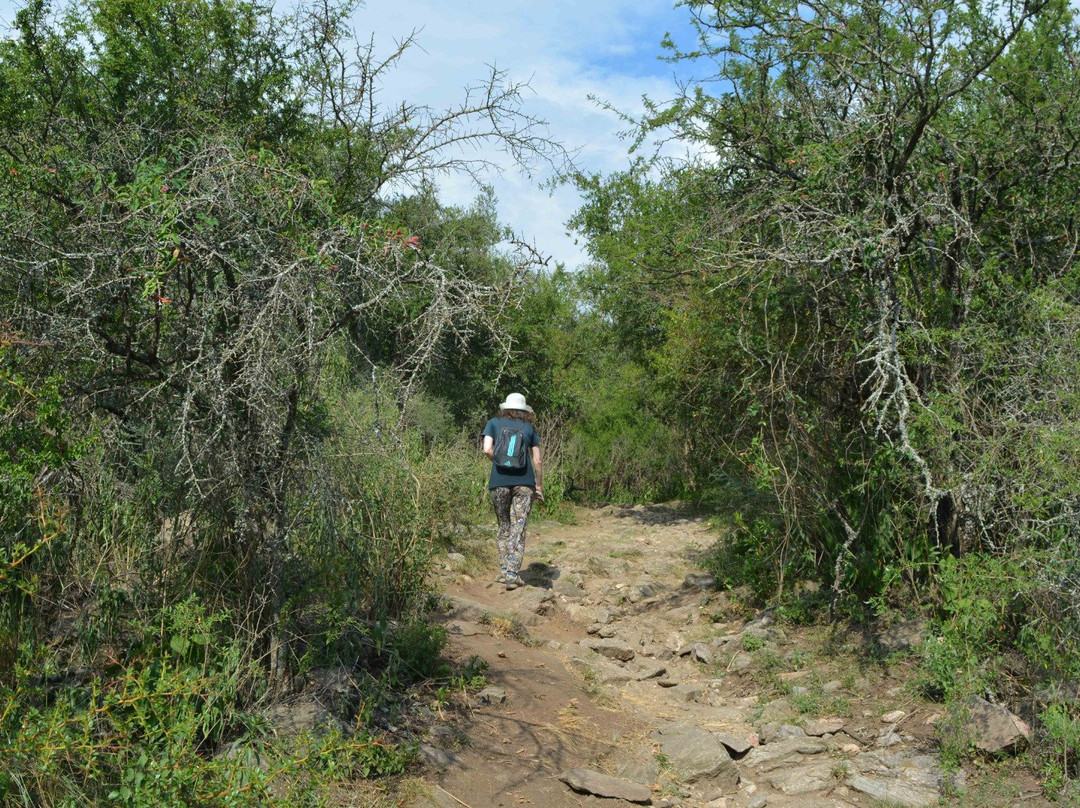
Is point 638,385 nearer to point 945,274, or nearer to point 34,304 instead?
point 945,274

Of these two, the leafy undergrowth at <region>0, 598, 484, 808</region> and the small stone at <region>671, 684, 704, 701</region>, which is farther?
the small stone at <region>671, 684, 704, 701</region>

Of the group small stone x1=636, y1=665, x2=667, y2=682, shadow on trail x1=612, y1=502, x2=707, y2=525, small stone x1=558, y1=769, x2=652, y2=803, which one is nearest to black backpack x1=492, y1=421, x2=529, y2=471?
small stone x1=636, y1=665, x2=667, y2=682

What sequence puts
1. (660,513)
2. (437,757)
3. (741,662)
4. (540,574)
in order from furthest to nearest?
(660,513) → (540,574) → (741,662) → (437,757)

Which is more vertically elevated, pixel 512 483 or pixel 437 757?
pixel 512 483

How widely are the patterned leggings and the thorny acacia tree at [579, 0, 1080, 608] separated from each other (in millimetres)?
2372

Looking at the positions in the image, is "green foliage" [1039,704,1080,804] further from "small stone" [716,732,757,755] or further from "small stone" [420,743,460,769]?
"small stone" [420,743,460,769]

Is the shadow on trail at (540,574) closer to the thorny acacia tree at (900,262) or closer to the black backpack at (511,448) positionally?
the black backpack at (511,448)

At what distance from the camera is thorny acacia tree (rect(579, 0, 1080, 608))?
19.8 ft

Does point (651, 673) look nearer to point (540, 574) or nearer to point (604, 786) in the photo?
point (604, 786)

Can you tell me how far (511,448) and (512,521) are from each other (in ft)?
2.32

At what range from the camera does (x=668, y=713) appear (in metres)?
6.55

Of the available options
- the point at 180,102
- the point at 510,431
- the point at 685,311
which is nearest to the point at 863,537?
the point at 510,431

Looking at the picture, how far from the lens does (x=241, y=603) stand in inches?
195

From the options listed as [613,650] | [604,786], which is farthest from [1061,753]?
[613,650]
